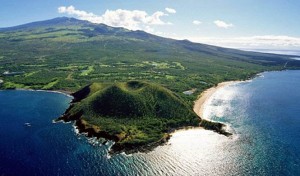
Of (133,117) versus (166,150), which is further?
(133,117)

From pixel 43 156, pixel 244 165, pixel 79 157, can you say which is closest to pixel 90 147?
pixel 79 157

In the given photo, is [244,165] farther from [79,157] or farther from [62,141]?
[62,141]

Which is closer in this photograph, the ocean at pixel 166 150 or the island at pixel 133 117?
the ocean at pixel 166 150

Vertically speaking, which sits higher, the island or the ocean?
the island

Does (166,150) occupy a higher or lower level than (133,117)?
lower

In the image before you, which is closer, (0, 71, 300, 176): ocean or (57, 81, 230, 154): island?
(0, 71, 300, 176): ocean
